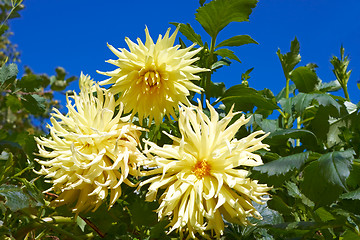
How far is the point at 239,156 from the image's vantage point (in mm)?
930

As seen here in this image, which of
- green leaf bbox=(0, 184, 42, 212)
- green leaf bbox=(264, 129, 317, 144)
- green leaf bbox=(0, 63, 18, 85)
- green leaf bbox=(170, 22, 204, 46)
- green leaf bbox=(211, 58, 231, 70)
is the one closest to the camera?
green leaf bbox=(0, 184, 42, 212)

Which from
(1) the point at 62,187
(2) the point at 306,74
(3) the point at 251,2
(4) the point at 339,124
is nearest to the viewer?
(1) the point at 62,187

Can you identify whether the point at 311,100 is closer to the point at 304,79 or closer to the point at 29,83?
the point at 304,79

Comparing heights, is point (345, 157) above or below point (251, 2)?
below

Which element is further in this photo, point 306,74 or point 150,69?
point 306,74

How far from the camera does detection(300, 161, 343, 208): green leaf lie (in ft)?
2.88

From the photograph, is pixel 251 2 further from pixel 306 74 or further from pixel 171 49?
pixel 306 74

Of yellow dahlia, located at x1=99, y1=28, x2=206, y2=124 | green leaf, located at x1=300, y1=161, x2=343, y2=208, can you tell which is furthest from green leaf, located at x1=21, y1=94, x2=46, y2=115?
green leaf, located at x1=300, y1=161, x2=343, y2=208

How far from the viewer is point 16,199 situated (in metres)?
0.87

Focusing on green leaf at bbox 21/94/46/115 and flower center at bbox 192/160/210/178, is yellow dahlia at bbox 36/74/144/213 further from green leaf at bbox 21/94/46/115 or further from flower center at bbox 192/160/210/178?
green leaf at bbox 21/94/46/115

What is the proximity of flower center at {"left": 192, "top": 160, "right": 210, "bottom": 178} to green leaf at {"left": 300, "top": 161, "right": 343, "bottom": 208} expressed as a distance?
0.23 metres

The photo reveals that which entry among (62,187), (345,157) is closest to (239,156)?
(345,157)

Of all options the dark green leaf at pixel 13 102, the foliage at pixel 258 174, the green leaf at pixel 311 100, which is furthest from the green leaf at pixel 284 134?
the dark green leaf at pixel 13 102

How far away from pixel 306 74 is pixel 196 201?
3.28ft
